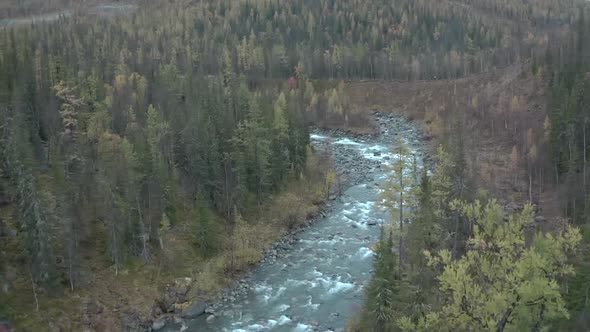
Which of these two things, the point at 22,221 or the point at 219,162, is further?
the point at 219,162

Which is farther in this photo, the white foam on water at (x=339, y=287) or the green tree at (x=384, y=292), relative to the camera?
the white foam on water at (x=339, y=287)

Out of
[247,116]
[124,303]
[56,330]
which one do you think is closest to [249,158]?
[247,116]

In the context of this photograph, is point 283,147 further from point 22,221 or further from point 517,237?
point 517,237

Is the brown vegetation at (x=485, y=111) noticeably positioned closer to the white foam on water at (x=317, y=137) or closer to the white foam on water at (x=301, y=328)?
the white foam on water at (x=317, y=137)

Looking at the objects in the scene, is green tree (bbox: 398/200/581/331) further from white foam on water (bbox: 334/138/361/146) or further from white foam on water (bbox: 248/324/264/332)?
white foam on water (bbox: 334/138/361/146)

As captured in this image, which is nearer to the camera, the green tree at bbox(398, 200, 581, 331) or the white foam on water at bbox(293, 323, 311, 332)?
the green tree at bbox(398, 200, 581, 331)

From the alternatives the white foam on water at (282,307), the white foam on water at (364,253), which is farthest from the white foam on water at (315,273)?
the white foam on water at (282,307)

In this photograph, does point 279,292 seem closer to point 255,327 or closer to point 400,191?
point 255,327

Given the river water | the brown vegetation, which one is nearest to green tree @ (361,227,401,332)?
the river water
